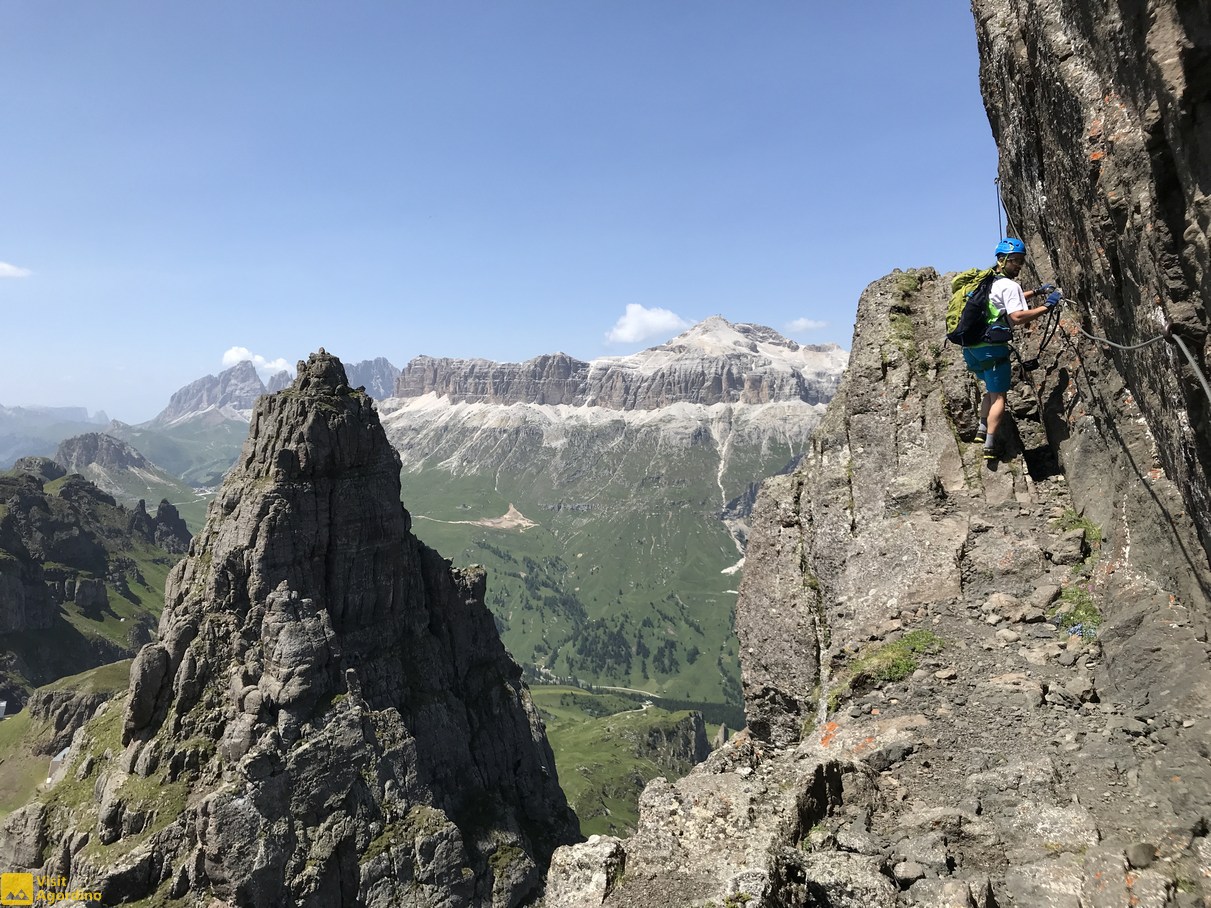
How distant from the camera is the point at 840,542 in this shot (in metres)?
20.9

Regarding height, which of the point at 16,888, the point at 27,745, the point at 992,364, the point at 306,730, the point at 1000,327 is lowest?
the point at 27,745

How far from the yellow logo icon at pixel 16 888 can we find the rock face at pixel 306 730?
2.51m

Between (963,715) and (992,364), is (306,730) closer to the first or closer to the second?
(963,715)

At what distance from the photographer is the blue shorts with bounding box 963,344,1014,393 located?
18.4 meters

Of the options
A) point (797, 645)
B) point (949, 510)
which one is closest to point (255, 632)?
point (797, 645)

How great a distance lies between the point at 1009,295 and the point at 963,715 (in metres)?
10.4

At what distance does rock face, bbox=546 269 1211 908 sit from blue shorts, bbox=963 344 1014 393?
147 cm

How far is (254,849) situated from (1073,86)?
256ft

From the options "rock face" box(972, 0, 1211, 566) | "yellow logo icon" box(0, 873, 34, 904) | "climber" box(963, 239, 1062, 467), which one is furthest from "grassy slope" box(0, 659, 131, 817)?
"rock face" box(972, 0, 1211, 566)

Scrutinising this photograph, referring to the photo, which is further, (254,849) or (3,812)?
(3,812)

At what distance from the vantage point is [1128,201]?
29.7ft

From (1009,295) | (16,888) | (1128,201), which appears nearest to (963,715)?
(1128,201)

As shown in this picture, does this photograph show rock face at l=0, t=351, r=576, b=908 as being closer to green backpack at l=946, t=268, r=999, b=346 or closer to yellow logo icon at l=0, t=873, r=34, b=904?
yellow logo icon at l=0, t=873, r=34, b=904

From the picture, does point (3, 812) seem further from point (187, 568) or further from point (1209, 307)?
point (1209, 307)
